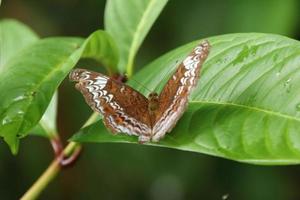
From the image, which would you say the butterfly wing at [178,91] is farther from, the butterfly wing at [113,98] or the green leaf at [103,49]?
the green leaf at [103,49]

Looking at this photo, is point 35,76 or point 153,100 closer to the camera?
point 35,76

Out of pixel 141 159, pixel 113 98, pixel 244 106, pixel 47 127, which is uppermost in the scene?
pixel 244 106

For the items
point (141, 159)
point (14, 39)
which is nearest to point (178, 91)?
point (14, 39)

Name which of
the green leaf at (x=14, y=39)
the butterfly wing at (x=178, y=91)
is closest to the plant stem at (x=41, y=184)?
the butterfly wing at (x=178, y=91)

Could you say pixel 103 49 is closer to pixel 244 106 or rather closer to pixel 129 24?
pixel 129 24

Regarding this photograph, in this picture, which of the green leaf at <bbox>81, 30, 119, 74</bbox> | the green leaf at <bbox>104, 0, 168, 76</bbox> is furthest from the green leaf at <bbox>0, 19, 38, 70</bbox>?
the green leaf at <bbox>81, 30, 119, 74</bbox>

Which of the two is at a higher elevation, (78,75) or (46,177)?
(78,75)

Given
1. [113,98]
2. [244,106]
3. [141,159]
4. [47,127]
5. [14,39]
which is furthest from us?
[141,159]
